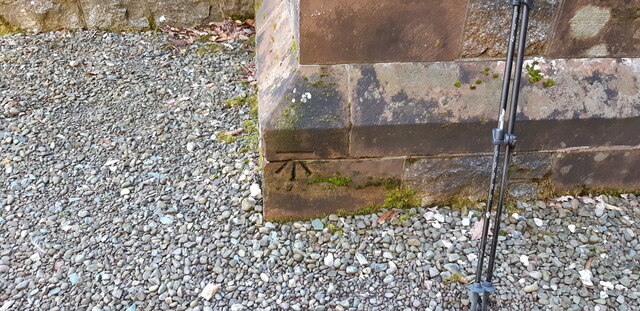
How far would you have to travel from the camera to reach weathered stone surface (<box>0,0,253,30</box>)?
474 centimetres

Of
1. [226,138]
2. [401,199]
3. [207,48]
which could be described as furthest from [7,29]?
[401,199]

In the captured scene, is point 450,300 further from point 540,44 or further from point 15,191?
point 15,191

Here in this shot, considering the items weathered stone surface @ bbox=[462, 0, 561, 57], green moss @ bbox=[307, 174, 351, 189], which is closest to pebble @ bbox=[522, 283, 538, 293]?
green moss @ bbox=[307, 174, 351, 189]

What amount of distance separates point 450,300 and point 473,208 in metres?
0.67

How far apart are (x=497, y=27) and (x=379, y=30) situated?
58 centimetres

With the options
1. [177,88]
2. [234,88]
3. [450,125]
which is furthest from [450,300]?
[177,88]

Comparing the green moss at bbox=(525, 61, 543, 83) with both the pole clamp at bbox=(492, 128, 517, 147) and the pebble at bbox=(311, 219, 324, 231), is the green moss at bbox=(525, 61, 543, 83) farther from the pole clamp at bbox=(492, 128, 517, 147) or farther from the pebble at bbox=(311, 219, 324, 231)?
the pebble at bbox=(311, 219, 324, 231)

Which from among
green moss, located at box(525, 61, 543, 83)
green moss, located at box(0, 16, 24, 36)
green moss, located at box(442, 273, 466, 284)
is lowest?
green moss, located at box(442, 273, 466, 284)

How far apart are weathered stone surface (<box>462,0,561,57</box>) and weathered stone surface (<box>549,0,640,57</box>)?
0.21 feet

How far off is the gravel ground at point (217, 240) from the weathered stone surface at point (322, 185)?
0.09 metres

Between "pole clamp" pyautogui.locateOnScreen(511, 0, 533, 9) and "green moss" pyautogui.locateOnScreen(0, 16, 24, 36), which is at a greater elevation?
"pole clamp" pyautogui.locateOnScreen(511, 0, 533, 9)

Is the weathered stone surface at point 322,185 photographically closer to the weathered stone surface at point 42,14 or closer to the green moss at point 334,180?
the green moss at point 334,180

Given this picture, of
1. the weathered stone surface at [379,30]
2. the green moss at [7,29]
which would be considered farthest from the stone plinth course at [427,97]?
the green moss at [7,29]

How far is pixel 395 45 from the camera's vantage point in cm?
246
